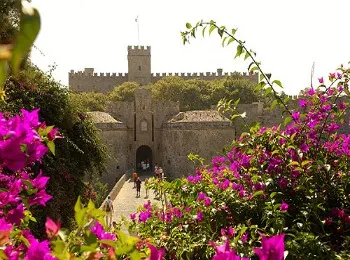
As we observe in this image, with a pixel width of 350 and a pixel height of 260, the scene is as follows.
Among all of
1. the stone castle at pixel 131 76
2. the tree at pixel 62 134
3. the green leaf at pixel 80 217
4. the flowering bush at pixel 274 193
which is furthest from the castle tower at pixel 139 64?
the green leaf at pixel 80 217

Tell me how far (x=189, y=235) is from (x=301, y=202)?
2.90ft

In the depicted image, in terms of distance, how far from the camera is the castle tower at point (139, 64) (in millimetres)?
56938

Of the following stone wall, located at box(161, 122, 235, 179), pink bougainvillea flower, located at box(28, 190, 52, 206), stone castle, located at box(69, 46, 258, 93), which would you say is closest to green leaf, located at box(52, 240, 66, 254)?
pink bougainvillea flower, located at box(28, 190, 52, 206)

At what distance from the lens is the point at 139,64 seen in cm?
5694

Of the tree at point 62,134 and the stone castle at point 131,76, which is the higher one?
the stone castle at point 131,76

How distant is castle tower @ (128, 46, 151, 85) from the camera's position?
56.9m

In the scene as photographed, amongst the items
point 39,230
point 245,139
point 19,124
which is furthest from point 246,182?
point 39,230

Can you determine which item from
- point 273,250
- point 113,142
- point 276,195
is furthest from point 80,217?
point 113,142

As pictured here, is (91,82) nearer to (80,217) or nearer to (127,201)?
(127,201)

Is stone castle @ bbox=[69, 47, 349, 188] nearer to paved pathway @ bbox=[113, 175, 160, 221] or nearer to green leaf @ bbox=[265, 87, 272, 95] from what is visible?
paved pathway @ bbox=[113, 175, 160, 221]

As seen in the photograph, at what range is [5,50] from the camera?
1.10 feet

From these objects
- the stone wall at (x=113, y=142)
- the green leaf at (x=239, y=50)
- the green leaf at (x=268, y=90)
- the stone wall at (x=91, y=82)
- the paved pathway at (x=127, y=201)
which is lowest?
the paved pathway at (x=127, y=201)

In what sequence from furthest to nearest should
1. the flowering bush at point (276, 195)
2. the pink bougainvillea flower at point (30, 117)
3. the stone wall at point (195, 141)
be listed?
1. the stone wall at point (195, 141)
2. the flowering bush at point (276, 195)
3. the pink bougainvillea flower at point (30, 117)

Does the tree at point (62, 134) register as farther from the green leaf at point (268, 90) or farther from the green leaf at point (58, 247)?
the green leaf at point (58, 247)
